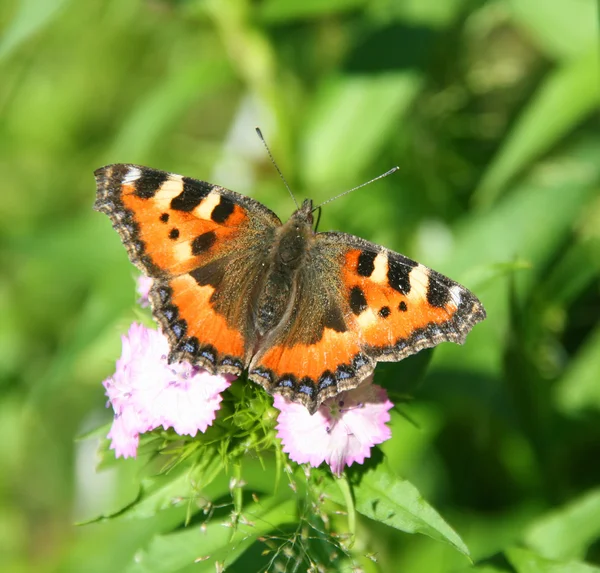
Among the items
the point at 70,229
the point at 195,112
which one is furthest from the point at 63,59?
the point at 70,229

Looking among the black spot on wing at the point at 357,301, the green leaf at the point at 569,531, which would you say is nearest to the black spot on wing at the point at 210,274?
the black spot on wing at the point at 357,301

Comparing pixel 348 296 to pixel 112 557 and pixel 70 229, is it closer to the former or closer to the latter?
pixel 70 229

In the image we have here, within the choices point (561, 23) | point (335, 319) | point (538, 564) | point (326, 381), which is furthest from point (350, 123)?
point (538, 564)

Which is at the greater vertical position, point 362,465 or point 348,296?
point 348,296

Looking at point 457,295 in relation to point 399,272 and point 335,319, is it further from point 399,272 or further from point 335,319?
point 335,319

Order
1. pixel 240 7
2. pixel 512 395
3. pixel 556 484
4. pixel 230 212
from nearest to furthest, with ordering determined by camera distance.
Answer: pixel 230 212
pixel 512 395
pixel 556 484
pixel 240 7

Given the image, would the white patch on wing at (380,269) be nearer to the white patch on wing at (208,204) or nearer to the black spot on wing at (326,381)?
the black spot on wing at (326,381)

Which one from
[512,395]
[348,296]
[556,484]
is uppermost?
[348,296]

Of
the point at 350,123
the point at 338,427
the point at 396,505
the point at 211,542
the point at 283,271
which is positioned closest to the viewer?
the point at 396,505
